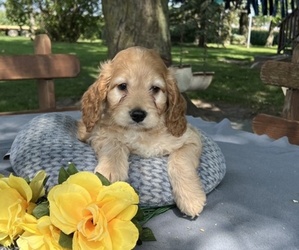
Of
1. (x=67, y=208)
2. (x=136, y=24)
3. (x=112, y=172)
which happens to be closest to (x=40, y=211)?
(x=67, y=208)

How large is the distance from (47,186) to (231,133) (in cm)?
240

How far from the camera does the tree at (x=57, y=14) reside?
1152 centimetres

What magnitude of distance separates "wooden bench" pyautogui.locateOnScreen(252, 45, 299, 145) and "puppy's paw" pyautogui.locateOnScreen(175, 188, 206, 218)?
2231 millimetres

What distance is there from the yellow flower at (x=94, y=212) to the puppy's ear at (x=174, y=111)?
36.8 inches

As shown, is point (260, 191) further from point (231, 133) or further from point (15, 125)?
point (15, 125)

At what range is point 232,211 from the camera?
2.18 meters

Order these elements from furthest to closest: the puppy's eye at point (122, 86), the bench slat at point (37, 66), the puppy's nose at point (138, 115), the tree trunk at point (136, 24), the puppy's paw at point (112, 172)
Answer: the tree trunk at point (136, 24), the bench slat at point (37, 66), the puppy's eye at point (122, 86), the puppy's nose at point (138, 115), the puppy's paw at point (112, 172)

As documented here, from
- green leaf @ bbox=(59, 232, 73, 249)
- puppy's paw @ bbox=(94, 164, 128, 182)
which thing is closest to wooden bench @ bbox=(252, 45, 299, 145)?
puppy's paw @ bbox=(94, 164, 128, 182)

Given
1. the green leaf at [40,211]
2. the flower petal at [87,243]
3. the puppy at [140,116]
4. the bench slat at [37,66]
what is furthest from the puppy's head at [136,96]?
the bench slat at [37,66]

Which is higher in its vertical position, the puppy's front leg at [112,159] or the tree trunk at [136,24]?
the tree trunk at [136,24]

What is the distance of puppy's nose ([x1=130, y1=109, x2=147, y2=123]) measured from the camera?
221 cm

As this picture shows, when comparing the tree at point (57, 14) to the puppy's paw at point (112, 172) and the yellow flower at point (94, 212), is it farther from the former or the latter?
the yellow flower at point (94, 212)

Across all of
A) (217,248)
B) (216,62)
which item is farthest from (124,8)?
(216,62)

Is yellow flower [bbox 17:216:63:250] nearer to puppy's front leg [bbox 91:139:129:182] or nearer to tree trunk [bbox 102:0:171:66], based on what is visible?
puppy's front leg [bbox 91:139:129:182]
